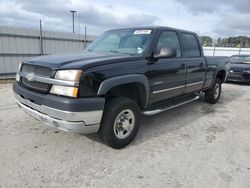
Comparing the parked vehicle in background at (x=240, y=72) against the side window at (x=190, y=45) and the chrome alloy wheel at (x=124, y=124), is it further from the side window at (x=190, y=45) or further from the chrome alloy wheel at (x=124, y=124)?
the chrome alloy wheel at (x=124, y=124)

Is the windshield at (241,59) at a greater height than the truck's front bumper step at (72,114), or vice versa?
the windshield at (241,59)

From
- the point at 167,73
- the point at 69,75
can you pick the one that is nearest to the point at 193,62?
the point at 167,73

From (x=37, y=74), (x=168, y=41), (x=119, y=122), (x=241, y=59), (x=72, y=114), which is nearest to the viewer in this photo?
(x=72, y=114)

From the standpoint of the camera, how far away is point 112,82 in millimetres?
3055

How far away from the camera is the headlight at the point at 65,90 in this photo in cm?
278

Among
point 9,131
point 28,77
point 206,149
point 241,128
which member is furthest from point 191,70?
point 9,131

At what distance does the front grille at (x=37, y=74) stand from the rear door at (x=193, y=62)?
2887 mm

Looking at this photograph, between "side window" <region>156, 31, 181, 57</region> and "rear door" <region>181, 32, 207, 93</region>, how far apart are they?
0.25 m

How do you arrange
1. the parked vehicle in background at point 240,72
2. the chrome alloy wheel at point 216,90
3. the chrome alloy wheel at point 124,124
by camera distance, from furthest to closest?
the parked vehicle in background at point 240,72, the chrome alloy wheel at point 216,90, the chrome alloy wheel at point 124,124

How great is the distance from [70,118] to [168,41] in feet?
8.44

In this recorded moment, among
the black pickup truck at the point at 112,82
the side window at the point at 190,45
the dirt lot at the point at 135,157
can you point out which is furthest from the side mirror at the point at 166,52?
the dirt lot at the point at 135,157

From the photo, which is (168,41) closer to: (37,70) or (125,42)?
(125,42)

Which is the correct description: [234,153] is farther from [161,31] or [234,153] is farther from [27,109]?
[27,109]

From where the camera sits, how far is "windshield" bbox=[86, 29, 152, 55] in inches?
154
